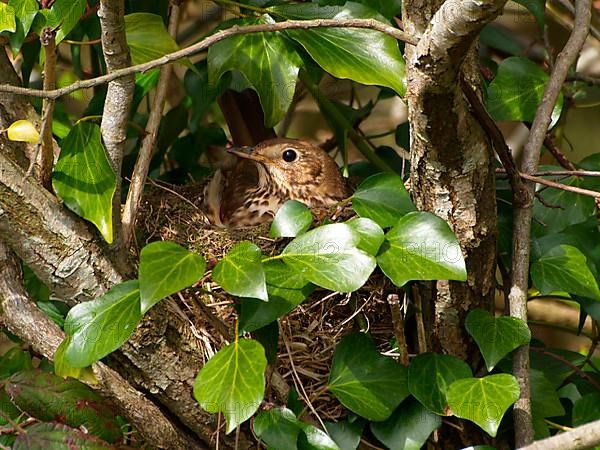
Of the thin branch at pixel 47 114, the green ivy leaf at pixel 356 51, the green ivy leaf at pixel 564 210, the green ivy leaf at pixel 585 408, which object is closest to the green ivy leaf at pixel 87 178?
the thin branch at pixel 47 114

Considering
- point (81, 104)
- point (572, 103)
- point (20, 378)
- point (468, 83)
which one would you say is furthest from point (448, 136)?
point (81, 104)

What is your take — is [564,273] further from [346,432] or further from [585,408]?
[346,432]

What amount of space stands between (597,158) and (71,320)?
113cm

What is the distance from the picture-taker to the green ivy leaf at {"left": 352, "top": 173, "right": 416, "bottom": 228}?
167cm

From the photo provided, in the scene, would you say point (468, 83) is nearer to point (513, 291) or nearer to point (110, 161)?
point (513, 291)

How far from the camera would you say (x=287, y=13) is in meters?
1.82

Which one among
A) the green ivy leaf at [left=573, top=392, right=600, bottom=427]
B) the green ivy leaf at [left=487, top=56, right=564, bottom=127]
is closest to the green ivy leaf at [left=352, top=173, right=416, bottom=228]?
the green ivy leaf at [left=487, top=56, right=564, bottom=127]

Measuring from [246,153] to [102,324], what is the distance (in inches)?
41.4

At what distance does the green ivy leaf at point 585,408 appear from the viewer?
6.09 ft

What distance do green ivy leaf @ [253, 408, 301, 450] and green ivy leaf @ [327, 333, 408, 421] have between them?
115 millimetres

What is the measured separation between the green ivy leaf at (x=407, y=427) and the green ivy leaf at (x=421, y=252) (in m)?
0.29

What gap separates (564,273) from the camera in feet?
5.73

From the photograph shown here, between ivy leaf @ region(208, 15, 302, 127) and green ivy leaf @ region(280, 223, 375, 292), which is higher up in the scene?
ivy leaf @ region(208, 15, 302, 127)

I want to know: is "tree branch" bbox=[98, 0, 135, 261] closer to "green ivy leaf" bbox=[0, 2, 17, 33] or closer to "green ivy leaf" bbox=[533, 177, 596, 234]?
"green ivy leaf" bbox=[0, 2, 17, 33]
